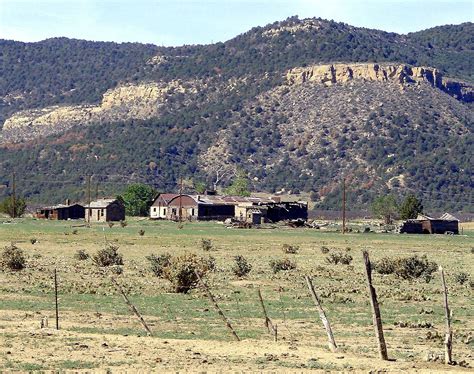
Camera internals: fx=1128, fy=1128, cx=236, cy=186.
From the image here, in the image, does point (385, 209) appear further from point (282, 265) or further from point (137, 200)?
point (282, 265)

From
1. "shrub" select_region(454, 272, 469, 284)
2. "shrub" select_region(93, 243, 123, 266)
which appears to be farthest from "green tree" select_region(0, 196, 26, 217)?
"shrub" select_region(454, 272, 469, 284)

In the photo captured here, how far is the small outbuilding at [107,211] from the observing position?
129 m

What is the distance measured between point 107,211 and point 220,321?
99.7 meters

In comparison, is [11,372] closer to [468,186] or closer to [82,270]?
[82,270]

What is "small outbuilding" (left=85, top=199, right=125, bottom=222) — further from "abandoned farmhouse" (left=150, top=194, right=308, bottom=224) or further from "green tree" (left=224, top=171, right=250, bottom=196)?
"green tree" (left=224, top=171, right=250, bottom=196)

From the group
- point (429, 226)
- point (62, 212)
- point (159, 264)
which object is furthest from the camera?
point (62, 212)

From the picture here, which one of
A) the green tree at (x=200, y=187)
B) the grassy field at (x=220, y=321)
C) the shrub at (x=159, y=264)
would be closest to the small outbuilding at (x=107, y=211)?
the green tree at (x=200, y=187)

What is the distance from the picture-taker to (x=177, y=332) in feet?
92.1

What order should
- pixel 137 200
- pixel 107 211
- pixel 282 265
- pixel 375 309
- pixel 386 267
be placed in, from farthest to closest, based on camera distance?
1. pixel 137 200
2. pixel 107 211
3. pixel 282 265
4. pixel 386 267
5. pixel 375 309

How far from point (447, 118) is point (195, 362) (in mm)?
181742

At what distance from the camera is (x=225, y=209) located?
134m

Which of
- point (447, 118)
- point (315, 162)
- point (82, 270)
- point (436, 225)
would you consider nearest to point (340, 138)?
point (315, 162)

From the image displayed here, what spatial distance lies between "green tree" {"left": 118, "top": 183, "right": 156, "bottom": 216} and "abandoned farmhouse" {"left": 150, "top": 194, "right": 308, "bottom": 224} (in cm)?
1034

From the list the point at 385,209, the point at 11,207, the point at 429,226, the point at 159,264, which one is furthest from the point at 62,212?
the point at 159,264
